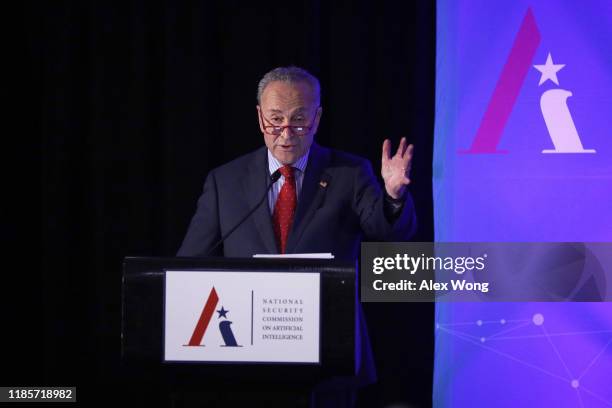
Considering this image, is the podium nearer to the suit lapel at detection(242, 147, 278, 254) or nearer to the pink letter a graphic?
the suit lapel at detection(242, 147, 278, 254)

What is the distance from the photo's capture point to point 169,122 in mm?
3826

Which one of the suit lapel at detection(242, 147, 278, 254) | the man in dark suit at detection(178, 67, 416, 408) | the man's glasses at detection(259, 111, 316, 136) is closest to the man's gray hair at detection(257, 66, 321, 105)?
the man in dark suit at detection(178, 67, 416, 408)

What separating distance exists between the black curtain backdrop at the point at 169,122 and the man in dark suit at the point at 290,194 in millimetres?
1041

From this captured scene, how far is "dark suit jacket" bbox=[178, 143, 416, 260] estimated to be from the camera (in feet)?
8.39

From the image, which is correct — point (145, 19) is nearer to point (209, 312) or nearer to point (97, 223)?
point (97, 223)

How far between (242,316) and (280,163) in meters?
0.93

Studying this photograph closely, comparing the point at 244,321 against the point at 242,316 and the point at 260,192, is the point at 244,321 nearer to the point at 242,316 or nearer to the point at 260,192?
the point at 242,316

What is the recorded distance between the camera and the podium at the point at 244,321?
1.84m

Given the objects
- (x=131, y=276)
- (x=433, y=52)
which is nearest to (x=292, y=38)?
(x=433, y=52)

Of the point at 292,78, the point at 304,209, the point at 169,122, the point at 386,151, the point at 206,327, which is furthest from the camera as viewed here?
the point at 169,122

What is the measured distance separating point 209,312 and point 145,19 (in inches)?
94.2

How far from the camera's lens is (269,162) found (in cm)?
274

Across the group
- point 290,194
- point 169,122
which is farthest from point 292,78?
point 169,122

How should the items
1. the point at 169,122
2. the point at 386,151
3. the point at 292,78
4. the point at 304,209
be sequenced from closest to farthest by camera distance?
the point at 386,151, the point at 304,209, the point at 292,78, the point at 169,122
